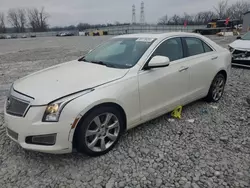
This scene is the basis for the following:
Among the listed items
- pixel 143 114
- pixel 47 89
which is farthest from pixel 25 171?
pixel 143 114

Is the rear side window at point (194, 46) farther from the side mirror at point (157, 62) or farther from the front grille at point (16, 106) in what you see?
the front grille at point (16, 106)

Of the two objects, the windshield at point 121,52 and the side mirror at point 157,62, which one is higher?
the windshield at point 121,52

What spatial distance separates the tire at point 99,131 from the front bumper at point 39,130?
0.17 meters

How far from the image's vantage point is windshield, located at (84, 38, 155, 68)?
10.5 ft

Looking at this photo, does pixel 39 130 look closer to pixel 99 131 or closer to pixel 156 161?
pixel 99 131

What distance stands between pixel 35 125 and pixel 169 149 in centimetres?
176

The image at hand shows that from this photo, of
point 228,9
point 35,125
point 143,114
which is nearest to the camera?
point 35,125

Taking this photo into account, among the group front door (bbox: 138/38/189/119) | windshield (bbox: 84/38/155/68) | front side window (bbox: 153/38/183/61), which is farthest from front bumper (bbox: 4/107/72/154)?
front side window (bbox: 153/38/183/61)

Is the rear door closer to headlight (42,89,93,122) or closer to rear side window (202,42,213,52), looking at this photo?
rear side window (202,42,213,52)

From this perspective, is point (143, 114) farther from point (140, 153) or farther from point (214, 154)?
point (214, 154)

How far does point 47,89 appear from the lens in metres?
2.57

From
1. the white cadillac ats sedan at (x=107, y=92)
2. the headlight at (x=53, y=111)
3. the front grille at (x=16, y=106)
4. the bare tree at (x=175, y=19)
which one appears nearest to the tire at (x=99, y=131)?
the white cadillac ats sedan at (x=107, y=92)

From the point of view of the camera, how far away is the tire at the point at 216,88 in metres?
4.34

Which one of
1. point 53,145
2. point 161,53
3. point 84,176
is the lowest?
point 84,176
